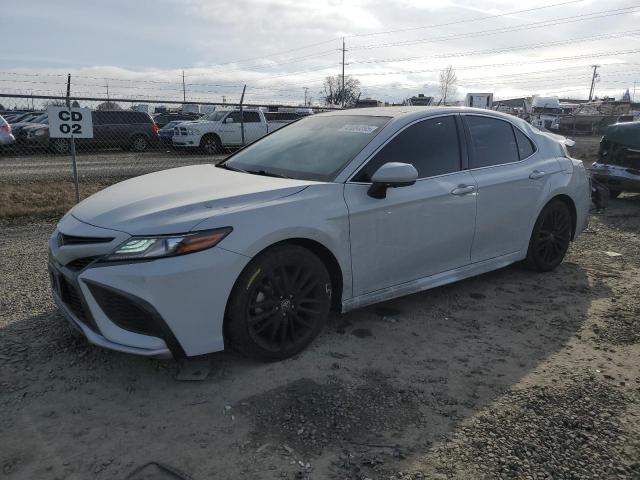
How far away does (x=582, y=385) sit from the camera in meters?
3.14

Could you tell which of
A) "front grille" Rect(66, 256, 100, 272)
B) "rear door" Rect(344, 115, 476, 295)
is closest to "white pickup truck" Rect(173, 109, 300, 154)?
"rear door" Rect(344, 115, 476, 295)

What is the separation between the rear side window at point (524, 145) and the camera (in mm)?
4789

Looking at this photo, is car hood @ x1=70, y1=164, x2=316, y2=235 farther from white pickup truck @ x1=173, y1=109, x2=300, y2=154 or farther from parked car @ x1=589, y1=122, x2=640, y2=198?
white pickup truck @ x1=173, y1=109, x2=300, y2=154

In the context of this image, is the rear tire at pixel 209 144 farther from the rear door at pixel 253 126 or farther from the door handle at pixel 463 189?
the door handle at pixel 463 189

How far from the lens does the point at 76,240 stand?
3.04 metres

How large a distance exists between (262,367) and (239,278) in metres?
0.64

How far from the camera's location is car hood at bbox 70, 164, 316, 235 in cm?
291

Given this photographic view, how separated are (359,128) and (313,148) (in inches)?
14.9

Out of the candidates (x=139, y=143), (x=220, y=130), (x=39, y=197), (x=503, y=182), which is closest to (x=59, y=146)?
(x=139, y=143)

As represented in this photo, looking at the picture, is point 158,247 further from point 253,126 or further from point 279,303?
point 253,126

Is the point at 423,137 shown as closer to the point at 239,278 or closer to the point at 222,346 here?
the point at 239,278

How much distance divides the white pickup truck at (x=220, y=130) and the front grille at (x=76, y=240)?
15577mm

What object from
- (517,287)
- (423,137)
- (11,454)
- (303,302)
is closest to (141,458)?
(11,454)

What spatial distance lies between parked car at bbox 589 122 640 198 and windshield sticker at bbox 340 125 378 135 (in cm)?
675
